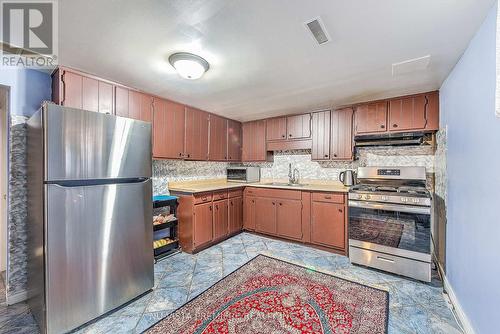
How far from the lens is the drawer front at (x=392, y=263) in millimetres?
2350

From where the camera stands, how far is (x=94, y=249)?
1743mm

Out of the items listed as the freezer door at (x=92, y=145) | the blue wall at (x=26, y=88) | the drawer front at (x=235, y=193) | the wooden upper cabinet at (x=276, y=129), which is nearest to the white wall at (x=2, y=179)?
the blue wall at (x=26, y=88)

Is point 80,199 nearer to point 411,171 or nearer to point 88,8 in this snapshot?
point 88,8

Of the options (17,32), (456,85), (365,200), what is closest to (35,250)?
(17,32)

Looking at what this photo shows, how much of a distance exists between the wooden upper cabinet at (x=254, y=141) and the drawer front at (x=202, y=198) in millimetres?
1391

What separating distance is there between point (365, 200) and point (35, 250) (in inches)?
133

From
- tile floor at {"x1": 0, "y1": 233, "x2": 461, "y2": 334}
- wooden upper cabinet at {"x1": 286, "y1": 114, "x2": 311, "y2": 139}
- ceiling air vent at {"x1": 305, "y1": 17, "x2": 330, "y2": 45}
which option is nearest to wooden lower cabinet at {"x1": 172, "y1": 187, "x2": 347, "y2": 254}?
tile floor at {"x1": 0, "y1": 233, "x2": 461, "y2": 334}

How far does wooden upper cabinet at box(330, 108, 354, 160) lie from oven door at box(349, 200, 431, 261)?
0.89 meters

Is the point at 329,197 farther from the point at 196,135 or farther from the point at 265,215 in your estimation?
the point at 196,135

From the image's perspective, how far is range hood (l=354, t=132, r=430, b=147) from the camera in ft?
9.59

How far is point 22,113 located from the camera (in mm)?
2066

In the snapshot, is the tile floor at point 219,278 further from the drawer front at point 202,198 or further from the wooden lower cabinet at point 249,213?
the drawer front at point 202,198

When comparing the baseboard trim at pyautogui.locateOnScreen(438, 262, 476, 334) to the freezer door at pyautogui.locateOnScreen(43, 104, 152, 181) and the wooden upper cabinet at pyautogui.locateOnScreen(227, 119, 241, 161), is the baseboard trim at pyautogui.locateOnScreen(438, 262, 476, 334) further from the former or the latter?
the wooden upper cabinet at pyautogui.locateOnScreen(227, 119, 241, 161)

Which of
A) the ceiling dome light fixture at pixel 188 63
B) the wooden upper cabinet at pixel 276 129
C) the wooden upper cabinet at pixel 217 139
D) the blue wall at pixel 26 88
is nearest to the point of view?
the ceiling dome light fixture at pixel 188 63
